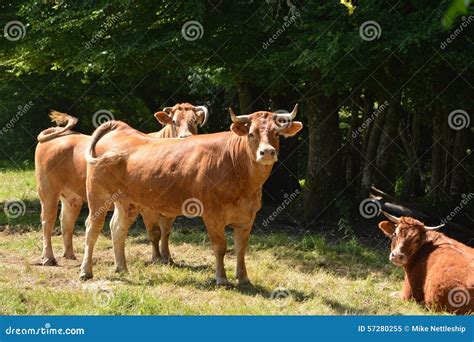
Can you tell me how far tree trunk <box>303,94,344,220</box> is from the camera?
14.3m

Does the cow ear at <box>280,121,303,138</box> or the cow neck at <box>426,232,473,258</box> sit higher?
the cow ear at <box>280,121,303,138</box>

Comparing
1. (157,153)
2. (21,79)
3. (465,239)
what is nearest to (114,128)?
(157,153)

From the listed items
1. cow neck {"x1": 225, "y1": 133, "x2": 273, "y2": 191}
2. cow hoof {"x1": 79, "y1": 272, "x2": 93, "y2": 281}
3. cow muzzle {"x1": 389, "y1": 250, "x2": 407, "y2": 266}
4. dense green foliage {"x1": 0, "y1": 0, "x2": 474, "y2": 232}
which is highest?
dense green foliage {"x1": 0, "y1": 0, "x2": 474, "y2": 232}

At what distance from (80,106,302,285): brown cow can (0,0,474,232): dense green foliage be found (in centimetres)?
321

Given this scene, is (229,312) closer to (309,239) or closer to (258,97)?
(309,239)

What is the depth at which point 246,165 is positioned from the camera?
8.22m

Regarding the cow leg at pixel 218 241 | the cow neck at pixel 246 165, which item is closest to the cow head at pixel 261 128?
the cow neck at pixel 246 165

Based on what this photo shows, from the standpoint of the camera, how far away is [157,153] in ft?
28.9

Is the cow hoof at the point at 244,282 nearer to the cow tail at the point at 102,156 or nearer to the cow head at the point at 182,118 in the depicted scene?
the cow tail at the point at 102,156

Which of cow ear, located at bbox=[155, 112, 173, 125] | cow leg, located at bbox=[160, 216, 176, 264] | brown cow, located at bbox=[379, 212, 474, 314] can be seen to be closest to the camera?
brown cow, located at bbox=[379, 212, 474, 314]

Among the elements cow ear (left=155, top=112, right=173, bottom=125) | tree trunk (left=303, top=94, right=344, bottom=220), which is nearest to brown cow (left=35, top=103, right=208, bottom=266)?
cow ear (left=155, top=112, right=173, bottom=125)

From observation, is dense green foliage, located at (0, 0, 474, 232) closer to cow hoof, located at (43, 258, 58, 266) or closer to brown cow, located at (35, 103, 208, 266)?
brown cow, located at (35, 103, 208, 266)


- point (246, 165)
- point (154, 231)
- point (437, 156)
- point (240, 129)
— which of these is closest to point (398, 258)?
point (246, 165)

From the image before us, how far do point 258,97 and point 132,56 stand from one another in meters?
4.04
